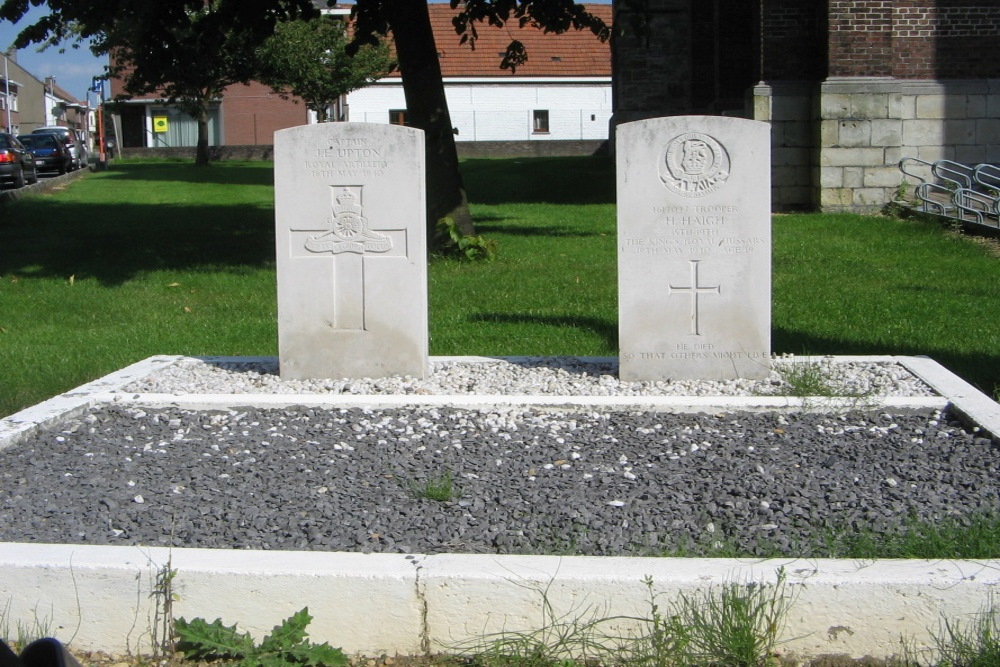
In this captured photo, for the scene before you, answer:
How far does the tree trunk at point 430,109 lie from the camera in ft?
43.6

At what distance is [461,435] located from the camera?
5.68 m

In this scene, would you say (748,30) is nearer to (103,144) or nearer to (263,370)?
(263,370)

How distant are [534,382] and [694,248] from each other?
1.22 m

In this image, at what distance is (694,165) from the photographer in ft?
21.8

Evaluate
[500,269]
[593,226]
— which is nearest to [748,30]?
[593,226]

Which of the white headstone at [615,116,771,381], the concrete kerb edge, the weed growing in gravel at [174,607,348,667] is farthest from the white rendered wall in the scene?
the weed growing in gravel at [174,607,348,667]

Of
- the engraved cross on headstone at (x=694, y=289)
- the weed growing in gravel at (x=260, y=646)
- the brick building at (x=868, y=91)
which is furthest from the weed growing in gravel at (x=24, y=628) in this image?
the brick building at (x=868, y=91)

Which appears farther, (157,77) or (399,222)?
(157,77)

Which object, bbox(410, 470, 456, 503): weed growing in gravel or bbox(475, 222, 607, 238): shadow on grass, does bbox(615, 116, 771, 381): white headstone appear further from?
bbox(475, 222, 607, 238): shadow on grass

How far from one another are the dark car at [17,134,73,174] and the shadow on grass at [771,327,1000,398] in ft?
114

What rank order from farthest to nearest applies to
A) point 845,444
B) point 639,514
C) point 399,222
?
point 399,222 → point 845,444 → point 639,514

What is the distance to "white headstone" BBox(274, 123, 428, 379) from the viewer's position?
6809 mm

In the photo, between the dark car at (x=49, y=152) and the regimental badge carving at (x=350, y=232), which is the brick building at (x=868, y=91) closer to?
the regimental badge carving at (x=350, y=232)

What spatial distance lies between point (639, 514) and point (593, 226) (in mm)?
12680
